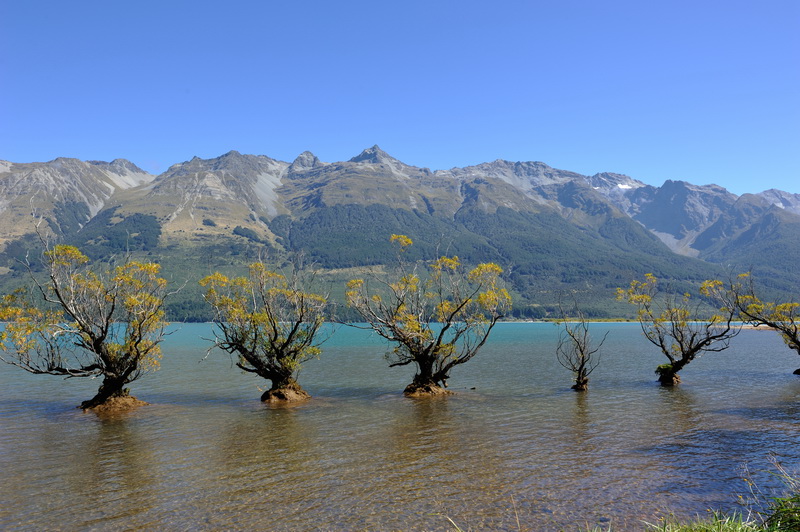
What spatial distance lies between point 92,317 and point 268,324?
40.0 feet

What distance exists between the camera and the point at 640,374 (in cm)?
5825

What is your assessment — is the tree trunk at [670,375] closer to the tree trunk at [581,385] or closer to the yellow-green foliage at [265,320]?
the tree trunk at [581,385]

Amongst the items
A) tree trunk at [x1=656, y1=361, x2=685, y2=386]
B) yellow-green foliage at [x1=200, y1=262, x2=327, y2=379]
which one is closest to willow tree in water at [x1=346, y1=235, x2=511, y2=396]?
yellow-green foliage at [x1=200, y1=262, x2=327, y2=379]

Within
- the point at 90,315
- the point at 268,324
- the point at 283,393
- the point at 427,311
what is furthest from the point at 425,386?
the point at 90,315

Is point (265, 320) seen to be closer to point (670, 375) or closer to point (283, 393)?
point (283, 393)

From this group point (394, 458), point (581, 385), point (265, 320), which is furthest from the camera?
point (581, 385)

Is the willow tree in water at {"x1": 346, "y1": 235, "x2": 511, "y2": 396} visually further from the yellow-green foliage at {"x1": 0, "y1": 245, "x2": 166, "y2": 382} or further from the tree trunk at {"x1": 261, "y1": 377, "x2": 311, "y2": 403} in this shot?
the yellow-green foliage at {"x1": 0, "y1": 245, "x2": 166, "y2": 382}

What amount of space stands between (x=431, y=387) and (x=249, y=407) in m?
14.8

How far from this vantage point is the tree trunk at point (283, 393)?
40.3 m

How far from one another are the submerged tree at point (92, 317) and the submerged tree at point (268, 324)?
4.65 metres

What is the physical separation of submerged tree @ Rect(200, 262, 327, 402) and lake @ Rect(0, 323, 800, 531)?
10.3ft

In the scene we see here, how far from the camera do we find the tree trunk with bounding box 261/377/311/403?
40.3m

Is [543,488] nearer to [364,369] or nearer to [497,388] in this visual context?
[497,388]

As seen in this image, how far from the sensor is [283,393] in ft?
133
